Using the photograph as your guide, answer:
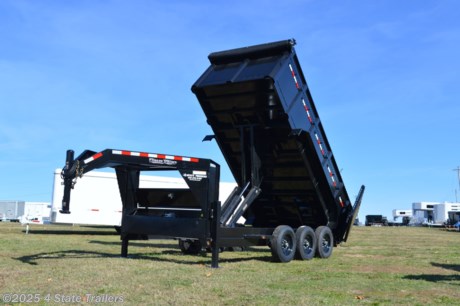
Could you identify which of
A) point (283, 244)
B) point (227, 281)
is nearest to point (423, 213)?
point (283, 244)

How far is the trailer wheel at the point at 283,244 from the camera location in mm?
11430

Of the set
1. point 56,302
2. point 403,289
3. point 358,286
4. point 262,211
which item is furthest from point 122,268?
point 262,211

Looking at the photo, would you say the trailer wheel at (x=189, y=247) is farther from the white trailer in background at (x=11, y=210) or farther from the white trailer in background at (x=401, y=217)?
the white trailer in background at (x=401, y=217)

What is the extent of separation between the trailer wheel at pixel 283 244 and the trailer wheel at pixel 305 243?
231mm

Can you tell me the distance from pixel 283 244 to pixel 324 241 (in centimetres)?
199

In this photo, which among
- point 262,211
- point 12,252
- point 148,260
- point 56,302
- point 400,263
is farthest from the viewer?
point 262,211

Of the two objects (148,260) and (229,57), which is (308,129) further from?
(148,260)

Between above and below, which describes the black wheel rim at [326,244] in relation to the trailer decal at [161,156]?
below

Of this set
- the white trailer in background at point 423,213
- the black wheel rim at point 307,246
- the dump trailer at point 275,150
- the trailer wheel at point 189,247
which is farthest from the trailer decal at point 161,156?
the white trailer in background at point 423,213

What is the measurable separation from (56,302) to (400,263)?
846cm

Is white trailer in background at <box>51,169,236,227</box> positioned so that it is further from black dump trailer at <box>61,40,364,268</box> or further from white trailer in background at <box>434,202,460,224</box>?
white trailer in background at <box>434,202,460,224</box>

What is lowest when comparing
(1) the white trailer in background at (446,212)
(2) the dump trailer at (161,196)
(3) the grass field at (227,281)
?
(3) the grass field at (227,281)

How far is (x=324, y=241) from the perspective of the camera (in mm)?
13281

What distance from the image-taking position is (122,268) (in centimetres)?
946
